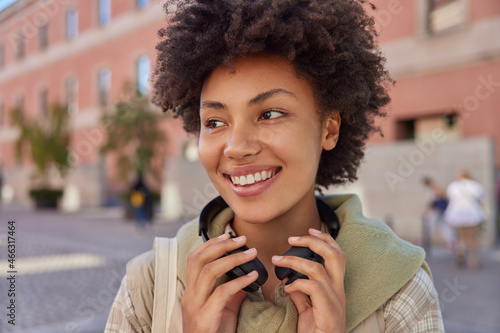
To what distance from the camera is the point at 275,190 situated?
57.6 inches

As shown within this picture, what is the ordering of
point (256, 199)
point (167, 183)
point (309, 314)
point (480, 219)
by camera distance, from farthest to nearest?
1. point (167, 183)
2. point (480, 219)
3. point (256, 199)
4. point (309, 314)

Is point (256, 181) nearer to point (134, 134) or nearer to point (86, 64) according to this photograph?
point (134, 134)

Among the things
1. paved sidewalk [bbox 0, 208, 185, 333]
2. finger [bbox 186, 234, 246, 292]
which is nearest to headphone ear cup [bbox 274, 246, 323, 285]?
finger [bbox 186, 234, 246, 292]

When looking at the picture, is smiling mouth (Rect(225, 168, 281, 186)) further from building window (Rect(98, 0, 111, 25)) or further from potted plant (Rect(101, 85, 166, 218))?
building window (Rect(98, 0, 111, 25))

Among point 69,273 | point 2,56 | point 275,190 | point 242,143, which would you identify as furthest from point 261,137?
point 2,56

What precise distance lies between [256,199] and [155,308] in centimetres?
48

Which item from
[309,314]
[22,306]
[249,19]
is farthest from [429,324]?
[22,306]

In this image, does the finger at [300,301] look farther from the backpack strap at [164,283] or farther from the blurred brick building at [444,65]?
the blurred brick building at [444,65]

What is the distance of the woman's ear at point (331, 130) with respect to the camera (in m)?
1.68

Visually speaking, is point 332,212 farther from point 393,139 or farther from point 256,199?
point 393,139

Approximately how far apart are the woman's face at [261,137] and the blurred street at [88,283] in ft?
4.95

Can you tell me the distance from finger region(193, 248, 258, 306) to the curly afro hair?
608 millimetres

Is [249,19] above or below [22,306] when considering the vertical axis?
above

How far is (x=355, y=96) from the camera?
166 cm
